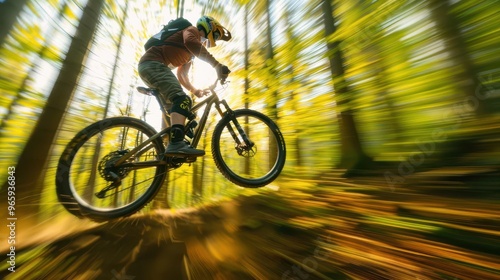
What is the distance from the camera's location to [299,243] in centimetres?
147

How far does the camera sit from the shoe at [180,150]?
2191 millimetres

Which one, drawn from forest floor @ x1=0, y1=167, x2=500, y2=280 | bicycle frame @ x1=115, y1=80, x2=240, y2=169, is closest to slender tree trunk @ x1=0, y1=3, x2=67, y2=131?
bicycle frame @ x1=115, y1=80, x2=240, y2=169

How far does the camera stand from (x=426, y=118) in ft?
13.8

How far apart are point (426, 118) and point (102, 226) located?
5.54 metres

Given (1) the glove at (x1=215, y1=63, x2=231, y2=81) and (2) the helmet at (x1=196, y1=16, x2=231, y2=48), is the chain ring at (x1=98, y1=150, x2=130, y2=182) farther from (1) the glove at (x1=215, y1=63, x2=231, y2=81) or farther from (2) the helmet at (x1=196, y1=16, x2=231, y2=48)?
(2) the helmet at (x1=196, y1=16, x2=231, y2=48)

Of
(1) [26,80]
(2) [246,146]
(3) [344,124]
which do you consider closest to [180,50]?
(2) [246,146]

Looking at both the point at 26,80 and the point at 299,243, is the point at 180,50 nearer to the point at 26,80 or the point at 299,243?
the point at 299,243

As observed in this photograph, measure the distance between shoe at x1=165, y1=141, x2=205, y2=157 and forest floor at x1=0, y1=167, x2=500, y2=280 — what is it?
667mm

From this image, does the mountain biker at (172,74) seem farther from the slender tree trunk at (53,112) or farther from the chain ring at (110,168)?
the slender tree trunk at (53,112)

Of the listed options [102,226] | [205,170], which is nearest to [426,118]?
[102,226]

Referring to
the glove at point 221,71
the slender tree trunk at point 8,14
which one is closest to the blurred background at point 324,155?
the slender tree trunk at point 8,14

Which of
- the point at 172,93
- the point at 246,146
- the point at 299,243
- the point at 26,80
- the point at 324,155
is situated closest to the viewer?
the point at 299,243

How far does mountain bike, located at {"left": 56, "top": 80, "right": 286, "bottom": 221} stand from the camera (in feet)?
6.49

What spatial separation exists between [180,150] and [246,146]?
0.89m
